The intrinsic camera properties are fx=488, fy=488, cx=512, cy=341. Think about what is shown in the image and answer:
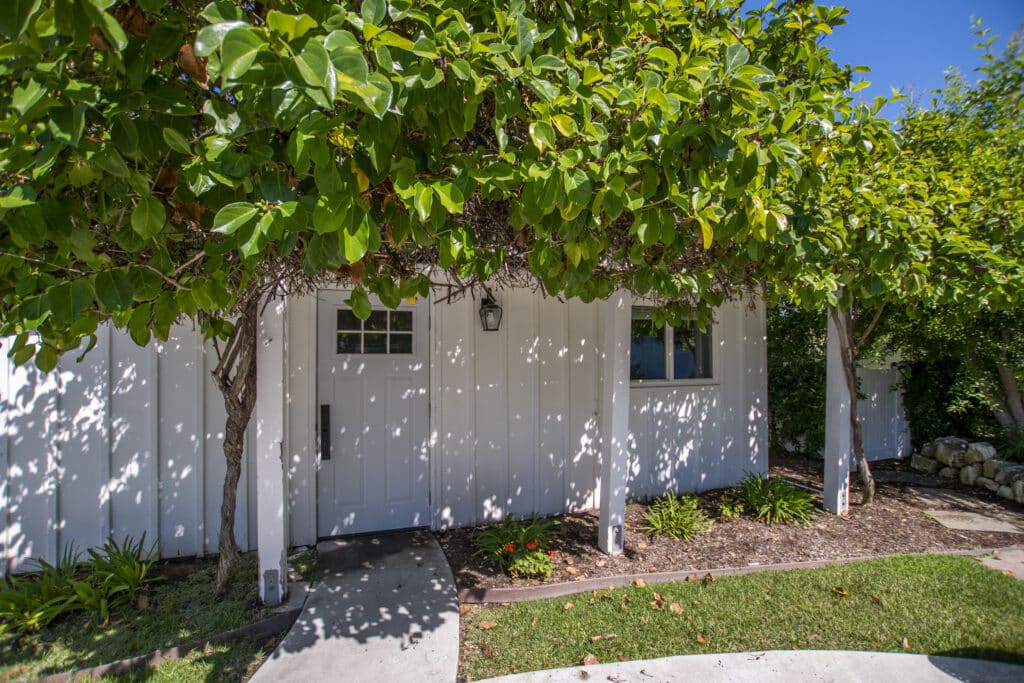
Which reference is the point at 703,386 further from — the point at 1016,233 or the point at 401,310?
the point at 401,310

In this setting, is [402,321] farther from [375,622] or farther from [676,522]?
[676,522]

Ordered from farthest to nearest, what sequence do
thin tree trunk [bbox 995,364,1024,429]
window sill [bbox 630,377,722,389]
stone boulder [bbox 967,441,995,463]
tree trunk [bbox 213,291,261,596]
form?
thin tree trunk [bbox 995,364,1024,429], stone boulder [bbox 967,441,995,463], window sill [bbox 630,377,722,389], tree trunk [bbox 213,291,261,596]

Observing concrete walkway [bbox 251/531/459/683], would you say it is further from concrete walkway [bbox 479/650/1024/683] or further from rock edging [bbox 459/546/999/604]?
concrete walkway [bbox 479/650/1024/683]

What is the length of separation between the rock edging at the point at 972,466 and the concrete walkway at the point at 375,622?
21.3 ft

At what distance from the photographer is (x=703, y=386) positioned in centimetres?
584

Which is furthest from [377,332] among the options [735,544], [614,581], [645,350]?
[735,544]

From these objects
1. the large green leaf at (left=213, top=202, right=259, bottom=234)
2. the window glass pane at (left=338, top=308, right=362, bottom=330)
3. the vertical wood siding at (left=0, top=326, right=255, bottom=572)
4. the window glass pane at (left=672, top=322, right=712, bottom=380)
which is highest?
the large green leaf at (left=213, top=202, right=259, bottom=234)

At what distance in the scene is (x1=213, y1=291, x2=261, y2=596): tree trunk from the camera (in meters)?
3.32

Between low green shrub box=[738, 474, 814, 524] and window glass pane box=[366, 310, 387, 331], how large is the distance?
4.10m

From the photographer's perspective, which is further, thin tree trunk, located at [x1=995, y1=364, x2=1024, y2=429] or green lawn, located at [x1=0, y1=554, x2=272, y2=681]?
thin tree trunk, located at [x1=995, y1=364, x2=1024, y2=429]

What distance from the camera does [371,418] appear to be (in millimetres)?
4504

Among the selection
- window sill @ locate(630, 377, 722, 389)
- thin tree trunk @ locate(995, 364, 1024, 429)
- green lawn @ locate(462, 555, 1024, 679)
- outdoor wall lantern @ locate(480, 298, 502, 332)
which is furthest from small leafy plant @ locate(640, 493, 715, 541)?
thin tree trunk @ locate(995, 364, 1024, 429)

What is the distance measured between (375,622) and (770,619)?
2.51 metres

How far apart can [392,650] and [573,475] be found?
2735 millimetres
